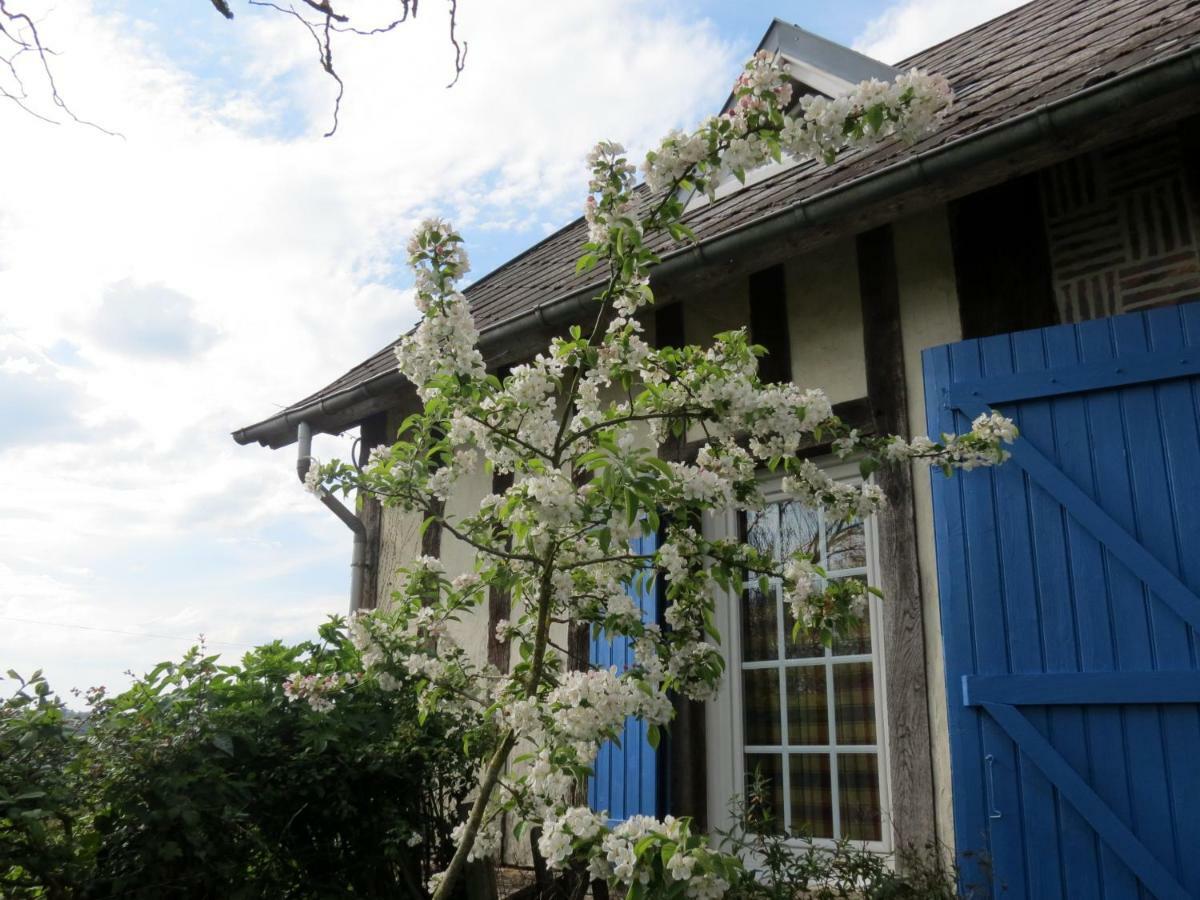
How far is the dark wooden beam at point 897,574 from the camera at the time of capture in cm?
306

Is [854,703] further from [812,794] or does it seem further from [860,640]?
[812,794]

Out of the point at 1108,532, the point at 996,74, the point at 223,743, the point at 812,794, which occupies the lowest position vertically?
→ the point at 812,794

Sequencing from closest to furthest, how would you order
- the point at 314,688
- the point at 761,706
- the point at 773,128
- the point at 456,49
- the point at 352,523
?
the point at 456,49
the point at 773,128
the point at 314,688
the point at 761,706
the point at 352,523

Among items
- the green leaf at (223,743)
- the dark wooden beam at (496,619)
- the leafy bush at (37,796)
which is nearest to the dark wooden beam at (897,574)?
A: the dark wooden beam at (496,619)

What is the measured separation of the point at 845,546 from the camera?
359 centimetres

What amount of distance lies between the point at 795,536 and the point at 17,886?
279 centimetres

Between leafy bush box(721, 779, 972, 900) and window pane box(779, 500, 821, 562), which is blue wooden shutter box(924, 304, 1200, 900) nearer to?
leafy bush box(721, 779, 972, 900)

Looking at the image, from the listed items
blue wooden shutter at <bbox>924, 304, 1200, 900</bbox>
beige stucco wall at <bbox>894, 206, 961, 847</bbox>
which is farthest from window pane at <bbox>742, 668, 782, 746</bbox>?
blue wooden shutter at <bbox>924, 304, 1200, 900</bbox>

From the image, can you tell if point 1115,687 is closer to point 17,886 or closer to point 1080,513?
point 1080,513

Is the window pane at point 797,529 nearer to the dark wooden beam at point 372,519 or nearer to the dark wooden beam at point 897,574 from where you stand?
the dark wooden beam at point 897,574

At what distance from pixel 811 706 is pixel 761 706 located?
0.22m

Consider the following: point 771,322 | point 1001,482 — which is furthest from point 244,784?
point 771,322

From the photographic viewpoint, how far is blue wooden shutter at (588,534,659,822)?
3.58m

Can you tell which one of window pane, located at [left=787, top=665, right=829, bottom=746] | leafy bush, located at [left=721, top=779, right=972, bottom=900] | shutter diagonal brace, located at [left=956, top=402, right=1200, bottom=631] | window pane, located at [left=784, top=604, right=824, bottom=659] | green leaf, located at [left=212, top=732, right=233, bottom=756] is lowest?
leafy bush, located at [left=721, top=779, right=972, bottom=900]
